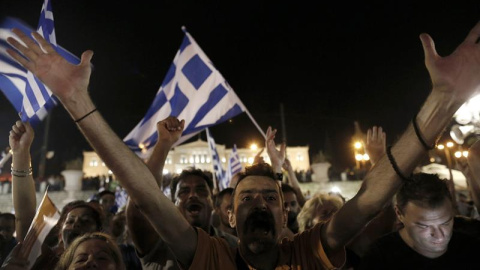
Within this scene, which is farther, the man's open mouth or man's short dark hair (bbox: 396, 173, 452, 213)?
man's short dark hair (bbox: 396, 173, 452, 213)

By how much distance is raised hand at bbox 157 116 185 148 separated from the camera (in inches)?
110

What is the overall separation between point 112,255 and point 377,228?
2773 millimetres

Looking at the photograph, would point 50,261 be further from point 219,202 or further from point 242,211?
point 219,202

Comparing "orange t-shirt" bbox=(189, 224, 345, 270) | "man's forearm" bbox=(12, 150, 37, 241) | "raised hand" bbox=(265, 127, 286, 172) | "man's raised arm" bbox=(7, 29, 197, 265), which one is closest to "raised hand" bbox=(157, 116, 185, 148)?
"man's raised arm" bbox=(7, 29, 197, 265)

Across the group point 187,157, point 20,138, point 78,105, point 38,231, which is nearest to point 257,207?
point 78,105

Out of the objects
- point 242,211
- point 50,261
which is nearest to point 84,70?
point 242,211

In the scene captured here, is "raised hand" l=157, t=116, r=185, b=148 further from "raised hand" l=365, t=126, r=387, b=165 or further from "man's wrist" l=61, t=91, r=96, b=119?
"raised hand" l=365, t=126, r=387, b=165

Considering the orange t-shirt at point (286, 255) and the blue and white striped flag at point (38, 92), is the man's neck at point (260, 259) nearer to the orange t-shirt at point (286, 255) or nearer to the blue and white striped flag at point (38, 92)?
the orange t-shirt at point (286, 255)

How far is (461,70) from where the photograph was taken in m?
1.82

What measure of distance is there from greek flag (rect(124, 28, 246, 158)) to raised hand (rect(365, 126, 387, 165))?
344cm

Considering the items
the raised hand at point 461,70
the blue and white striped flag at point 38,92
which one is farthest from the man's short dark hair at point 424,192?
the blue and white striped flag at point 38,92

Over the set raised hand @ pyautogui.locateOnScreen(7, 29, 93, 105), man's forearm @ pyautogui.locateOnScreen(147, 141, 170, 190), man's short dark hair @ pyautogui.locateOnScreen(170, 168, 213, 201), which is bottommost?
man's short dark hair @ pyautogui.locateOnScreen(170, 168, 213, 201)

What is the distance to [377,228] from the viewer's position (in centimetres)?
384

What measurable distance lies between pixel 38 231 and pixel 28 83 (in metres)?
2.04
